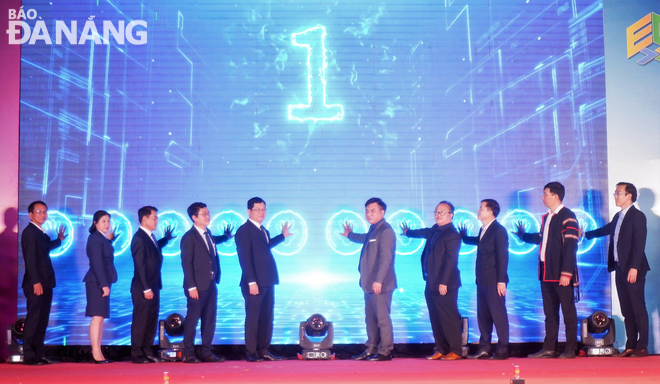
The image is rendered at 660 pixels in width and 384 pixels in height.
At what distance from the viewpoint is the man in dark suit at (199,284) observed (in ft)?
17.4

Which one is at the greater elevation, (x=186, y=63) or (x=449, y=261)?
(x=186, y=63)

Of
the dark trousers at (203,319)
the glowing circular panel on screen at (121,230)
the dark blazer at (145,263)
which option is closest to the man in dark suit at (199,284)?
the dark trousers at (203,319)

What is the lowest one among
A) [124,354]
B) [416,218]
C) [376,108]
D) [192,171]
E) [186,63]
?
[124,354]

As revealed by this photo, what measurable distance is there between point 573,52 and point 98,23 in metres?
5.17

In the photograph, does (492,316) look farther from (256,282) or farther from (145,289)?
(145,289)

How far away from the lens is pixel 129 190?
6227 mm

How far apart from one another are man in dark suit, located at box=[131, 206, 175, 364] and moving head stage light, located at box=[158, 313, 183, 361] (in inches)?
3.0

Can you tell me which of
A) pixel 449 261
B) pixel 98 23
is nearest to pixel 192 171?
pixel 98 23

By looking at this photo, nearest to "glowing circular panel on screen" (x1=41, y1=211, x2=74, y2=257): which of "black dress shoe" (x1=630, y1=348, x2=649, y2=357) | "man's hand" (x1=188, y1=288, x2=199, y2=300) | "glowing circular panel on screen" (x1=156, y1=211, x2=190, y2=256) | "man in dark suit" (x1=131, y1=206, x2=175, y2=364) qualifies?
"glowing circular panel on screen" (x1=156, y1=211, x2=190, y2=256)

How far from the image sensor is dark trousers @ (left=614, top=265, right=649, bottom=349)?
5.39 m

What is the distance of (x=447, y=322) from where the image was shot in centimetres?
538

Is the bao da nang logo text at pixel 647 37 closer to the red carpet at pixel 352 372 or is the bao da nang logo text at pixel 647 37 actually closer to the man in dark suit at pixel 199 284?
the red carpet at pixel 352 372

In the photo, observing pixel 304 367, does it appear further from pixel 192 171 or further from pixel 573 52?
pixel 573 52

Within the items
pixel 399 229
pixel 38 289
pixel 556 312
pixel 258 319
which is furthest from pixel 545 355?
pixel 38 289
